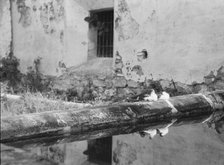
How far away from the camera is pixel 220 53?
14.1 feet

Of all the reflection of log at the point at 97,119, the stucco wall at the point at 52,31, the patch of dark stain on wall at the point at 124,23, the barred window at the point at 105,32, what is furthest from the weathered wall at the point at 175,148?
the stucco wall at the point at 52,31

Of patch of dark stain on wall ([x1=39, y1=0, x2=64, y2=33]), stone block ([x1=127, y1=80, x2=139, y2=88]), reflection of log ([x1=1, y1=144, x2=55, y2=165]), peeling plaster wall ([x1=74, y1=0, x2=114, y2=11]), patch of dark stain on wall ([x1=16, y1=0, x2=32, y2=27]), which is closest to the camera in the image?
reflection of log ([x1=1, y1=144, x2=55, y2=165])

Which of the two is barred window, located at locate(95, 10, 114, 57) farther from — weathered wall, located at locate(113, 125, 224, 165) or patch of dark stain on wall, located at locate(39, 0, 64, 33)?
weathered wall, located at locate(113, 125, 224, 165)

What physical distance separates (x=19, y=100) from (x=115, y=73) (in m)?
1.92

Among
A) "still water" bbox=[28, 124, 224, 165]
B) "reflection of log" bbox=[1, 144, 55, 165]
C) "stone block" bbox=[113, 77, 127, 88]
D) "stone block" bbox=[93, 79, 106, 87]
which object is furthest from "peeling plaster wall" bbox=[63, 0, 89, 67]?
"reflection of log" bbox=[1, 144, 55, 165]

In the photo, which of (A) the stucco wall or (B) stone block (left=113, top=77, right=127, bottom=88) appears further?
(A) the stucco wall

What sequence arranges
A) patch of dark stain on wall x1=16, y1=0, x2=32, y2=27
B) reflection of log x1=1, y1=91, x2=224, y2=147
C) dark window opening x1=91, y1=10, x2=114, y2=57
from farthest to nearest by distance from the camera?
patch of dark stain on wall x1=16, y1=0, x2=32, y2=27 → dark window opening x1=91, y1=10, x2=114, y2=57 → reflection of log x1=1, y1=91, x2=224, y2=147

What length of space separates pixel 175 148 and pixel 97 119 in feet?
8.69

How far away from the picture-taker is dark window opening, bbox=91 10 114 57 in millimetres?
6406

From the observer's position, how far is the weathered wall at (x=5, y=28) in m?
7.79

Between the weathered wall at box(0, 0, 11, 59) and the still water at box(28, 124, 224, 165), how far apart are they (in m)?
2.91

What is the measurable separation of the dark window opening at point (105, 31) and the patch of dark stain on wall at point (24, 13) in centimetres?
168

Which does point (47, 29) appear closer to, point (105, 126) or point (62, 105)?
point (62, 105)

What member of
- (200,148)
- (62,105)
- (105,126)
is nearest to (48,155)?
(62,105)
